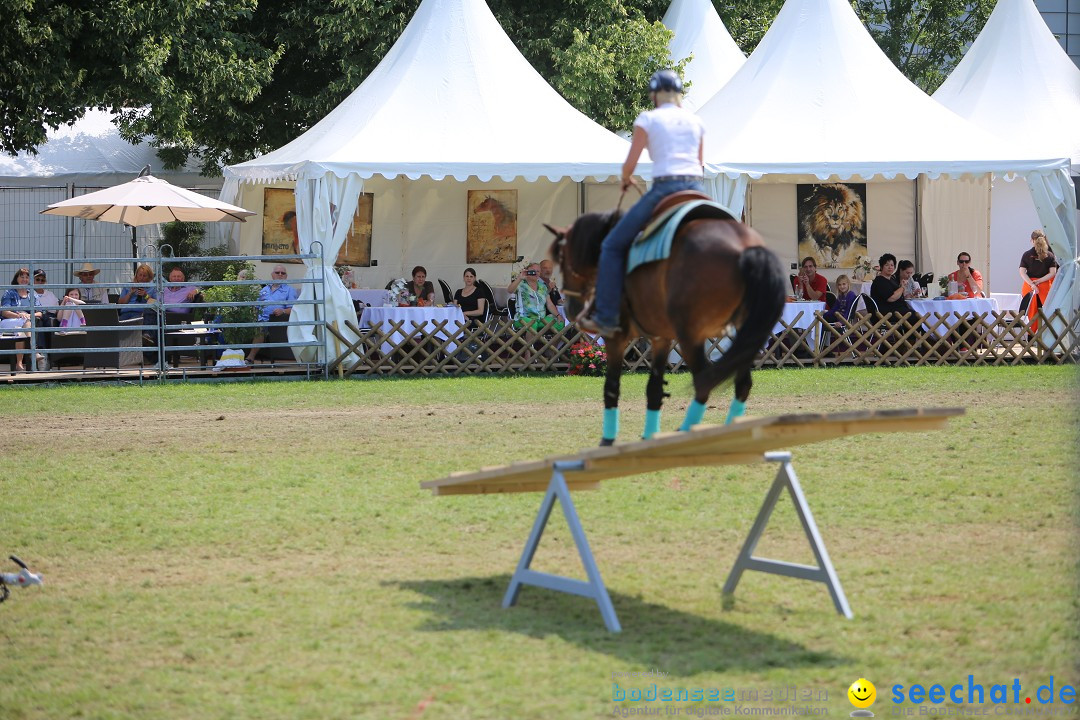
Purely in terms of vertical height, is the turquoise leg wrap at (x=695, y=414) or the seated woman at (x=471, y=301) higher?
the seated woman at (x=471, y=301)

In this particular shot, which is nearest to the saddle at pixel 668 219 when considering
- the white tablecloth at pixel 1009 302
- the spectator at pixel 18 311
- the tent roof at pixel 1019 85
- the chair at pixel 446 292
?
the spectator at pixel 18 311

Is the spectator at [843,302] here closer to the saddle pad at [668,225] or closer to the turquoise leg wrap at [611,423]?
the turquoise leg wrap at [611,423]

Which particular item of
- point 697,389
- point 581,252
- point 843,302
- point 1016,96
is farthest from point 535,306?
point 697,389

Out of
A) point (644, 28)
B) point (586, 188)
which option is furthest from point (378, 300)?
point (644, 28)

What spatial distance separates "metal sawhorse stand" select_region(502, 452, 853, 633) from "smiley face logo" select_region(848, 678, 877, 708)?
1077 millimetres

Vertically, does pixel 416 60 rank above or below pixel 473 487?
above

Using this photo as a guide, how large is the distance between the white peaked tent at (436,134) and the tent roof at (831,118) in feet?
7.02

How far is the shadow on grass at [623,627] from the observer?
5.32 m

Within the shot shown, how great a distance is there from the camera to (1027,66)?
80.8 feet

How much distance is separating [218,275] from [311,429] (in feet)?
40.2

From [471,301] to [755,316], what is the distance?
1316 cm

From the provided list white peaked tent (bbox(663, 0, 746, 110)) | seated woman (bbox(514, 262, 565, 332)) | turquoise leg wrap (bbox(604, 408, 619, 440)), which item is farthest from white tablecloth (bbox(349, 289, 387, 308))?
turquoise leg wrap (bbox(604, 408, 619, 440))

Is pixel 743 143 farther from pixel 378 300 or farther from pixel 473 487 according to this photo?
pixel 473 487

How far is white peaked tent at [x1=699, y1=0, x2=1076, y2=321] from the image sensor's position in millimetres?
18500
